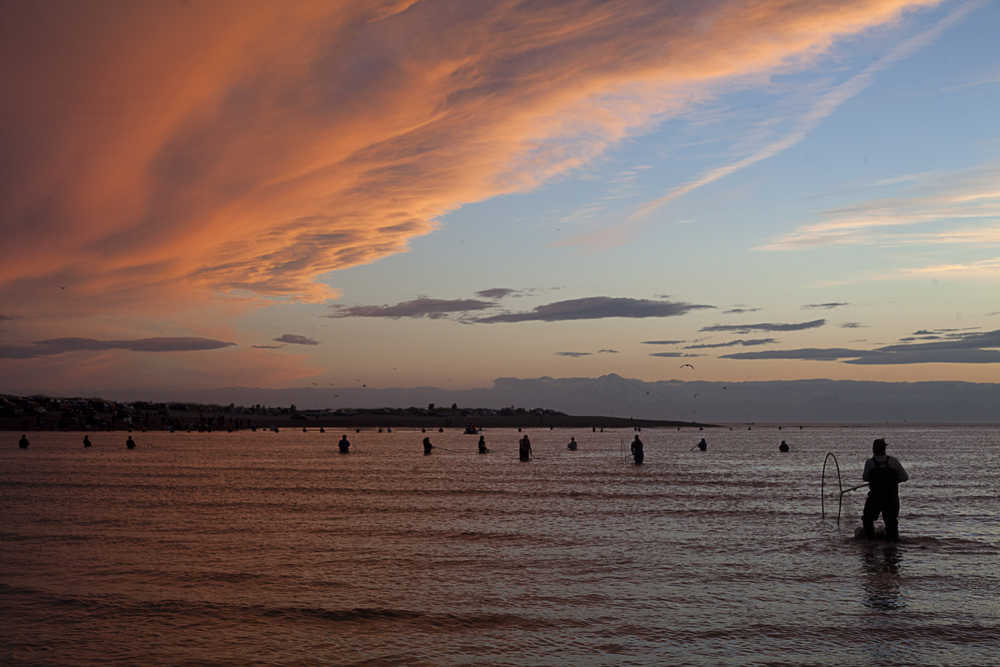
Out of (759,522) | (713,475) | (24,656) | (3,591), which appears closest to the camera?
(24,656)

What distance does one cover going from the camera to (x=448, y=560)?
1816 cm

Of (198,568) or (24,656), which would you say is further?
(198,568)

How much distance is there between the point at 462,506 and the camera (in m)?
29.1

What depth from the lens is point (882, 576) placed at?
53.5 feet

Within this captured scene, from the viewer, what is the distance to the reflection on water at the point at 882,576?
14000mm

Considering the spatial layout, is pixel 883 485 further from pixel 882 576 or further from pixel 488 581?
pixel 488 581

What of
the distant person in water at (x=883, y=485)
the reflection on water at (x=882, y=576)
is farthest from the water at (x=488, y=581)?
the distant person in water at (x=883, y=485)

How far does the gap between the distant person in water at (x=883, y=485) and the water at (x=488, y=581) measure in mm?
845

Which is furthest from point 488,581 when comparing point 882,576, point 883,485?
point 883,485

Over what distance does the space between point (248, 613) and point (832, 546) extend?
46.7 ft

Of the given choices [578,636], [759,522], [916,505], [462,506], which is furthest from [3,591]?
[916,505]

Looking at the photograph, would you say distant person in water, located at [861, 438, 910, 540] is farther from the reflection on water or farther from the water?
the water

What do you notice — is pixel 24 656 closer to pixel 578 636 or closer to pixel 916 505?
pixel 578 636

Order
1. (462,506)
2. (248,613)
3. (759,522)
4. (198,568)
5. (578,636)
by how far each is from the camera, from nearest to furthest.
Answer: (578,636), (248,613), (198,568), (759,522), (462,506)
